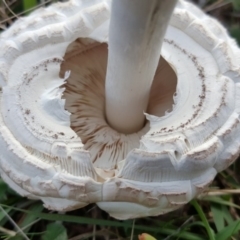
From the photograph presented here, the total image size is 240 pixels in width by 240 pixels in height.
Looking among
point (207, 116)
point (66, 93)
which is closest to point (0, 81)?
point (66, 93)

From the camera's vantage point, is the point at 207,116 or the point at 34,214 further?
the point at 34,214

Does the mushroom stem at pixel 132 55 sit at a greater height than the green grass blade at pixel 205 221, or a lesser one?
greater

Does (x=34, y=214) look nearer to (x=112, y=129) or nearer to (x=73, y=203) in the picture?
(x=73, y=203)

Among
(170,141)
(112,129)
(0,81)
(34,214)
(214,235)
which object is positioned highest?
(0,81)

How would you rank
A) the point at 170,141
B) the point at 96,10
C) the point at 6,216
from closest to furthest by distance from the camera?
the point at 170,141 → the point at 96,10 → the point at 6,216

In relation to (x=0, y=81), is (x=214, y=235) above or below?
below

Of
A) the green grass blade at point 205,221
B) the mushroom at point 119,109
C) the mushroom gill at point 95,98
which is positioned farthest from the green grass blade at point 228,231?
the mushroom gill at point 95,98

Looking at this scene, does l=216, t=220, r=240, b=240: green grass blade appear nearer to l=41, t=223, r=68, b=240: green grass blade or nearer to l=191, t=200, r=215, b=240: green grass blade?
l=191, t=200, r=215, b=240: green grass blade

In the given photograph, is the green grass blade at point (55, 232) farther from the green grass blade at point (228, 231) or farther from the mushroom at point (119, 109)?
the green grass blade at point (228, 231)

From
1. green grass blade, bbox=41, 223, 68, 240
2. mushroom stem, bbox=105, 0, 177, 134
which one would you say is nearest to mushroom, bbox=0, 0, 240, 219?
mushroom stem, bbox=105, 0, 177, 134
